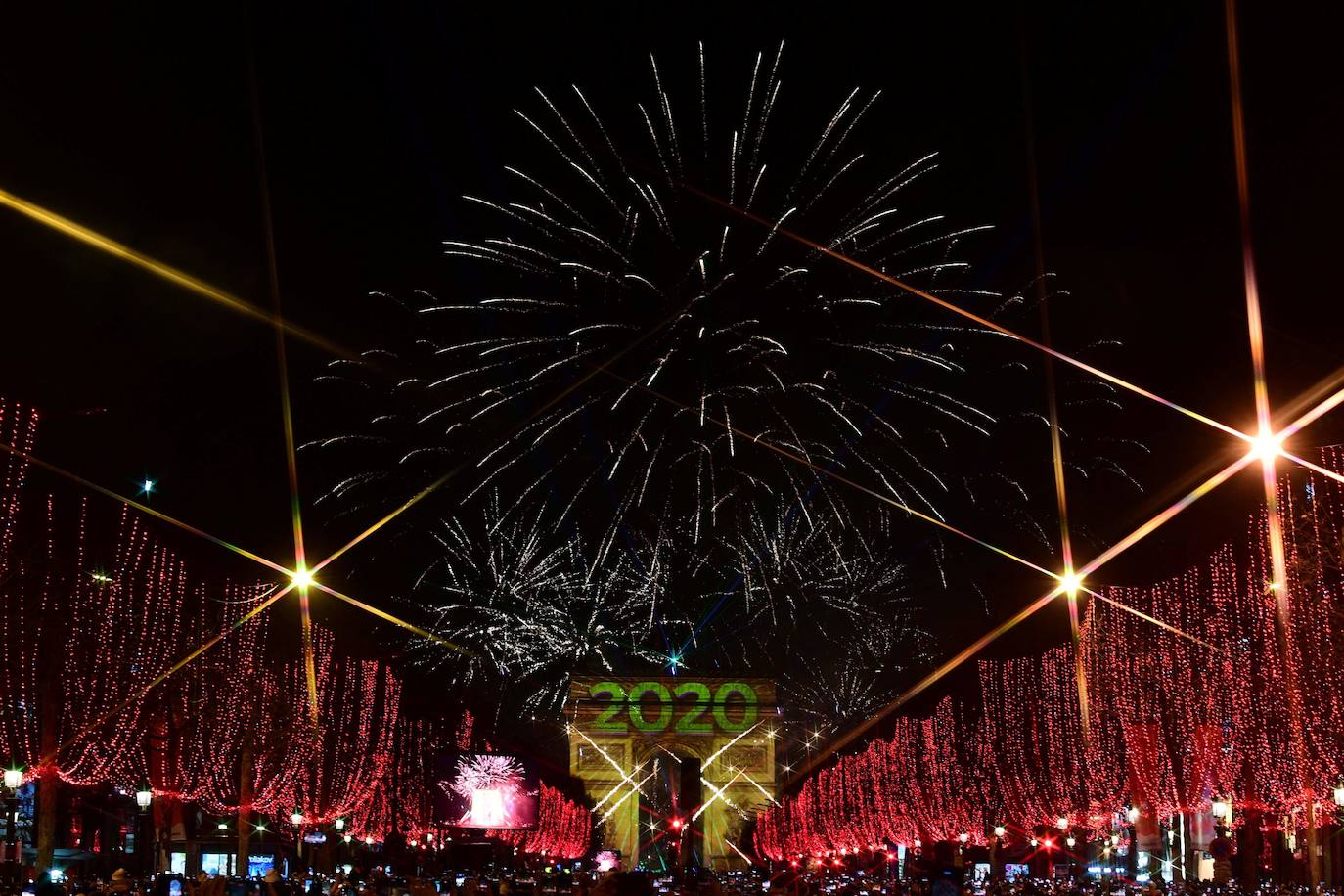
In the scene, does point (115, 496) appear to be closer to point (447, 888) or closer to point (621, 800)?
point (447, 888)

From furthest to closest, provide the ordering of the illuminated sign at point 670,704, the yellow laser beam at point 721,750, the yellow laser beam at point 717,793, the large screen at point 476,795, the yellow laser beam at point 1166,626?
the yellow laser beam at point 717,793 < the yellow laser beam at point 721,750 < the illuminated sign at point 670,704 < the large screen at point 476,795 < the yellow laser beam at point 1166,626

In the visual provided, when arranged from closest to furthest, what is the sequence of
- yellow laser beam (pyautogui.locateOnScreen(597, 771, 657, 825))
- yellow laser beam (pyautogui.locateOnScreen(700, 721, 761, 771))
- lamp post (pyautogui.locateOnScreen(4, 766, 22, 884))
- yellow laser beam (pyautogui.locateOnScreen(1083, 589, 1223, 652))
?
lamp post (pyautogui.locateOnScreen(4, 766, 22, 884)), yellow laser beam (pyautogui.locateOnScreen(1083, 589, 1223, 652)), yellow laser beam (pyautogui.locateOnScreen(597, 771, 657, 825)), yellow laser beam (pyautogui.locateOnScreen(700, 721, 761, 771))

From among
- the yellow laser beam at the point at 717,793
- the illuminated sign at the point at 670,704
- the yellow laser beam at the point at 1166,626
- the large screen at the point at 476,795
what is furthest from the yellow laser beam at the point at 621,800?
the yellow laser beam at the point at 1166,626

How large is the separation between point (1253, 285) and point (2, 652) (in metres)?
23.5

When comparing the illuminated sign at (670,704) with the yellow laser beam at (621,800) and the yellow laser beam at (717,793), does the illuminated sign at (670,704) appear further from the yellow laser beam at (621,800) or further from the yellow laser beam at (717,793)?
the yellow laser beam at (621,800)

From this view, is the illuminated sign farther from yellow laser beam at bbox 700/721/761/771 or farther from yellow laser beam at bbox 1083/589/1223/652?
yellow laser beam at bbox 1083/589/1223/652

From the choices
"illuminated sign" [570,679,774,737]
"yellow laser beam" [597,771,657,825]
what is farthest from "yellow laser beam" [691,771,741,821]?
"yellow laser beam" [597,771,657,825]

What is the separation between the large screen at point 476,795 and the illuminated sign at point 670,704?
2893 inches

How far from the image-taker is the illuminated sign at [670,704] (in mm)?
134875

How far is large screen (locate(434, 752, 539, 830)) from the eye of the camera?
58.7m

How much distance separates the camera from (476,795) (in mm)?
58906

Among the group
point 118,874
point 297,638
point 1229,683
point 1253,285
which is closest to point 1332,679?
point 1229,683

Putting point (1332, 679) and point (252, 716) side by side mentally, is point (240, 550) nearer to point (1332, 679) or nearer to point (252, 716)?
point (252, 716)

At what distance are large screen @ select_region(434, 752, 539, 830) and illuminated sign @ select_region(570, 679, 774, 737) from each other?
7348 centimetres
